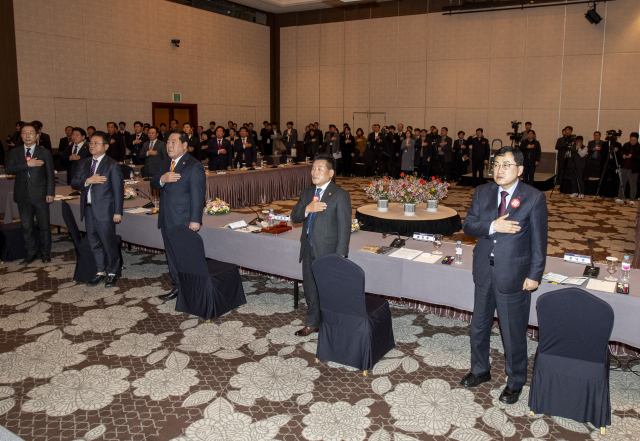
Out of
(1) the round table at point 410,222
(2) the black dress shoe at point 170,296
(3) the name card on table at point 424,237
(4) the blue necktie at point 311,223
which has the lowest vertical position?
(2) the black dress shoe at point 170,296

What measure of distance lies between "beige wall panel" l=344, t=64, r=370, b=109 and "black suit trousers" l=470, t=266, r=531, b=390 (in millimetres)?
14801

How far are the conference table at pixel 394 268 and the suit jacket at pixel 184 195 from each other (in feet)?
1.41

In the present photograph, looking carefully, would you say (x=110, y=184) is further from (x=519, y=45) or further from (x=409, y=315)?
(x=519, y=45)

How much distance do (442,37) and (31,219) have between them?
43.0 feet

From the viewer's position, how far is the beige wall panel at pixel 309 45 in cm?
1789

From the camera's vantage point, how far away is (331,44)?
1762cm

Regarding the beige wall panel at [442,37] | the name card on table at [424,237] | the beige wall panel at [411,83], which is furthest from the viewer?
the beige wall panel at [411,83]

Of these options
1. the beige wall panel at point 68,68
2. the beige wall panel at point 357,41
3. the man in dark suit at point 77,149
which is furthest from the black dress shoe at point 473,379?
the beige wall panel at point 357,41

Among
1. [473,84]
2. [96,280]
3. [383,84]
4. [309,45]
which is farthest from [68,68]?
[473,84]

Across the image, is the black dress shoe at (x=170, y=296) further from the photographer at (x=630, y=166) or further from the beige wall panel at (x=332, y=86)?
the beige wall panel at (x=332, y=86)

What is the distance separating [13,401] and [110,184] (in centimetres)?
253

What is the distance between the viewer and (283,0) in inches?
678

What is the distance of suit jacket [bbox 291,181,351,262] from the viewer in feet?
12.2

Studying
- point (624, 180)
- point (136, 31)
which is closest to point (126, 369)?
point (624, 180)
